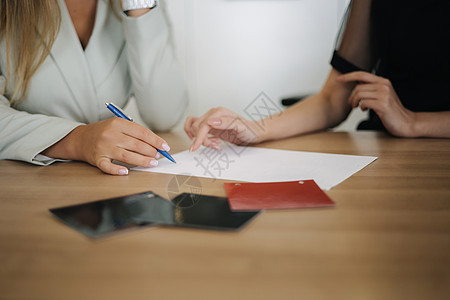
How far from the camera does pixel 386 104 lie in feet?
2.79

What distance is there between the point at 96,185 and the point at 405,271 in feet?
1.42

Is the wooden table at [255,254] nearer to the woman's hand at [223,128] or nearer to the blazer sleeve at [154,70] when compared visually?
the woman's hand at [223,128]

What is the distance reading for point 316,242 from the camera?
35 centimetres

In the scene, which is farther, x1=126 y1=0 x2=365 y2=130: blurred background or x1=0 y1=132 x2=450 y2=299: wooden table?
x1=126 y1=0 x2=365 y2=130: blurred background

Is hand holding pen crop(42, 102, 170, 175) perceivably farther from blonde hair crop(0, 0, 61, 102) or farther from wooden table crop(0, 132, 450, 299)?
blonde hair crop(0, 0, 61, 102)

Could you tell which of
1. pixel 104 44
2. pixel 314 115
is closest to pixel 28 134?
pixel 104 44

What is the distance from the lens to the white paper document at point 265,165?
1.91 ft

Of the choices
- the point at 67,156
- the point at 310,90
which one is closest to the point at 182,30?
the point at 310,90

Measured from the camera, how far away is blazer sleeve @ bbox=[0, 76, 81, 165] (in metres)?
0.70

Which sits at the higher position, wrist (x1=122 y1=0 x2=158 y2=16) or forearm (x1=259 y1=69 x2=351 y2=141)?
wrist (x1=122 y1=0 x2=158 y2=16)

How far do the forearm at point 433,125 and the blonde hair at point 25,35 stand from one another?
93 cm

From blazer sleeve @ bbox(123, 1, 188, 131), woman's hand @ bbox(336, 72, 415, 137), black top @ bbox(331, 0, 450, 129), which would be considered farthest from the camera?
blazer sleeve @ bbox(123, 1, 188, 131)

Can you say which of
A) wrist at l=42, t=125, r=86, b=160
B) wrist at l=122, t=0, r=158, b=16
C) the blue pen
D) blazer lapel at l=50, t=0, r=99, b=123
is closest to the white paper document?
the blue pen

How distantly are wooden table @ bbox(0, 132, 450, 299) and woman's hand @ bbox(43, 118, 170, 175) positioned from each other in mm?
123
